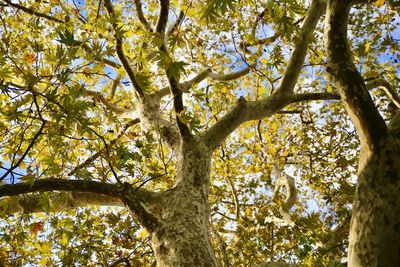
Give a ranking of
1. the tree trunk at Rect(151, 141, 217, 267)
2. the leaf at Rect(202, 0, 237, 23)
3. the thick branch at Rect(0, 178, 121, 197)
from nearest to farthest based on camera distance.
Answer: the leaf at Rect(202, 0, 237, 23) → the tree trunk at Rect(151, 141, 217, 267) → the thick branch at Rect(0, 178, 121, 197)

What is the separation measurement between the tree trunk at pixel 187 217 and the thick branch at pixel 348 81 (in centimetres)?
160

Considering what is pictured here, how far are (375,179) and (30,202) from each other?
4.19 metres

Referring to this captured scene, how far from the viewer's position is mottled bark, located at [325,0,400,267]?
1.50 m

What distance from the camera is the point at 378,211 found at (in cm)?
155

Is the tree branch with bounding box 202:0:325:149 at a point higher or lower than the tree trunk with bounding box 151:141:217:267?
higher

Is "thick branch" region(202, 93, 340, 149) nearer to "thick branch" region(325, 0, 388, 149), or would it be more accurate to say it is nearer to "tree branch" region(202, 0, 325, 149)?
"tree branch" region(202, 0, 325, 149)

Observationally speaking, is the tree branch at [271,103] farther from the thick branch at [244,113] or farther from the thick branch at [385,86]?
the thick branch at [385,86]

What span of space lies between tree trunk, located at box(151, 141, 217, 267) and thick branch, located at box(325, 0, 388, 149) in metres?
1.60

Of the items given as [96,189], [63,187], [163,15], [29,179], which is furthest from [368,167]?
[163,15]

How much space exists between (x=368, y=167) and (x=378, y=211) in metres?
0.25

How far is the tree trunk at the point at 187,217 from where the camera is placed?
2.68m


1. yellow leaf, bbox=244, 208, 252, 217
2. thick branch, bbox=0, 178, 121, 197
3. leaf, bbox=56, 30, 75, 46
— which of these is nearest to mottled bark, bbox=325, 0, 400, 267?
leaf, bbox=56, 30, 75, 46

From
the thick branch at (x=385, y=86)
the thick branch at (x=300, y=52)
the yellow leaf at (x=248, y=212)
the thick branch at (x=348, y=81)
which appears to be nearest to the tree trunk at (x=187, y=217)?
the thick branch at (x=348, y=81)

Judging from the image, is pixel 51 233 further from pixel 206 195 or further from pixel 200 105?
pixel 200 105
